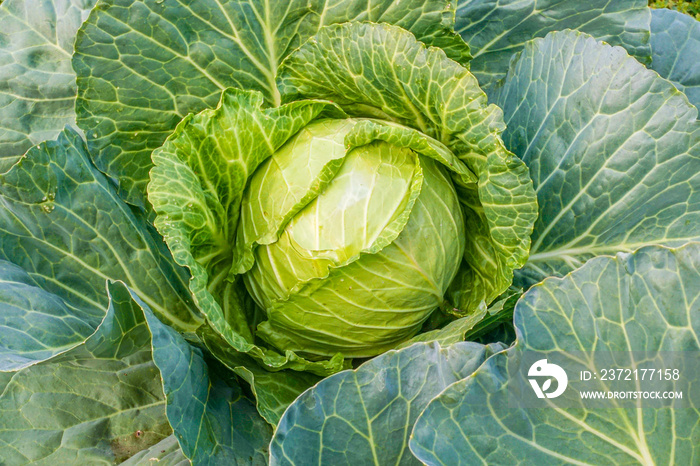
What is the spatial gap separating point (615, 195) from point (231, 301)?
1.22 metres

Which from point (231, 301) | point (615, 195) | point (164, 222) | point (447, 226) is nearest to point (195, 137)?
point (164, 222)

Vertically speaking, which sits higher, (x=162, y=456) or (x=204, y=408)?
(x=204, y=408)

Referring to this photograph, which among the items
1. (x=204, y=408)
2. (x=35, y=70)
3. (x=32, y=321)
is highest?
(x=35, y=70)

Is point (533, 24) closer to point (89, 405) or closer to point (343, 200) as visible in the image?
point (343, 200)

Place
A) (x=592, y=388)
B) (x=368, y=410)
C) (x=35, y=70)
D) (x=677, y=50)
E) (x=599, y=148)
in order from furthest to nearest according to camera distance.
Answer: (x=677, y=50) → (x=35, y=70) → (x=599, y=148) → (x=368, y=410) → (x=592, y=388)

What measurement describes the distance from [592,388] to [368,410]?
0.48m

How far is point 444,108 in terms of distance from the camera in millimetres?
1576

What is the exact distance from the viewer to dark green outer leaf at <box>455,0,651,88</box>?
1.92 meters

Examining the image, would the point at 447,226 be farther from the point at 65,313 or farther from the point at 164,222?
the point at 65,313

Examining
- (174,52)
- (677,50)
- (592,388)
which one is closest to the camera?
(592,388)

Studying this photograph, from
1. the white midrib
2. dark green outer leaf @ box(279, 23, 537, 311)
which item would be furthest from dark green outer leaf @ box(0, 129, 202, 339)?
the white midrib

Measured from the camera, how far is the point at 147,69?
173cm

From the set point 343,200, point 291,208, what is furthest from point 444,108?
point 291,208

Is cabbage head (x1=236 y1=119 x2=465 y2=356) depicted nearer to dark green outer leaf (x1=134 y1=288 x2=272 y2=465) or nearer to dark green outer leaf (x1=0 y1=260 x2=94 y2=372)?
dark green outer leaf (x1=134 y1=288 x2=272 y2=465)
